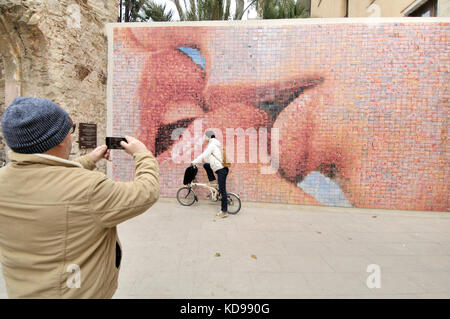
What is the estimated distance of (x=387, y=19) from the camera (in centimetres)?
573

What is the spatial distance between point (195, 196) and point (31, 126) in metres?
5.08

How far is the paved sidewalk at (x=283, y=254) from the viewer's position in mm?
2811

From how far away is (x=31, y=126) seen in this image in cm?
107

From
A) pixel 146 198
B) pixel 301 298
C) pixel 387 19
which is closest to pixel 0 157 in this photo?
pixel 146 198

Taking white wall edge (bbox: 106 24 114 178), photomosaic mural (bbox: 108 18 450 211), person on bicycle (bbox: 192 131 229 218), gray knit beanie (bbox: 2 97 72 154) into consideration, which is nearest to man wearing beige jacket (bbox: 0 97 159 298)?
gray knit beanie (bbox: 2 97 72 154)

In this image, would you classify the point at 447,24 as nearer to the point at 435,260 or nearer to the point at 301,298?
the point at 435,260

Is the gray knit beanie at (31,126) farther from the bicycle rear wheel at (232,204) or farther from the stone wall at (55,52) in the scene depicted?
the stone wall at (55,52)

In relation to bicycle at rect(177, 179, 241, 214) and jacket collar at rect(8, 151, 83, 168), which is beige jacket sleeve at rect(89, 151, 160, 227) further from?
bicycle at rect(177, 179, 241, 214)

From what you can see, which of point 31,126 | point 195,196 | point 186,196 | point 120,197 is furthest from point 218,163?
point 31,126

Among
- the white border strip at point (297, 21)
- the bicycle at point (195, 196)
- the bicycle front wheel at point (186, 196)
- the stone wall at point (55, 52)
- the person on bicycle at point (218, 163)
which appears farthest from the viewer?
the bicycle front wheel at point (186, 196)

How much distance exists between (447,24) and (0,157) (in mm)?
10257

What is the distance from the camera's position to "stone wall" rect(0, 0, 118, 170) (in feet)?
15.6

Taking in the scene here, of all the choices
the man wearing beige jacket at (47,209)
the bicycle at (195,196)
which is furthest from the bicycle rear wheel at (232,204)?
the man wearing beige jacket at (47,209)

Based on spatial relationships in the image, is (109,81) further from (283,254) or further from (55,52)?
(283,254)
